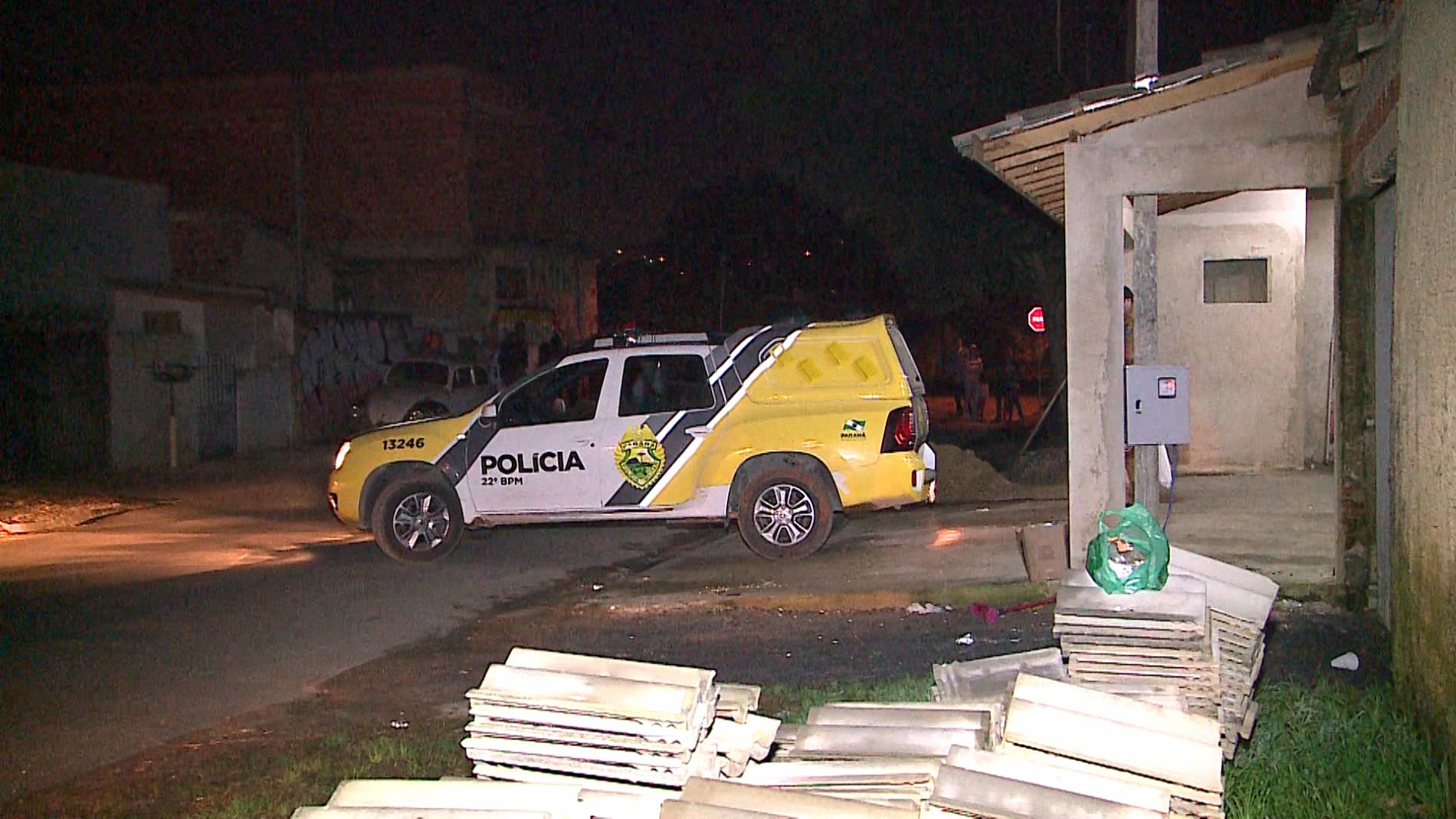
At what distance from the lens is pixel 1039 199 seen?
41.8 ft

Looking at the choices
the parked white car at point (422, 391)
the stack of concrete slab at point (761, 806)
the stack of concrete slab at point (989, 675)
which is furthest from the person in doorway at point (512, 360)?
the stack of concrete slab at point (761, 806)

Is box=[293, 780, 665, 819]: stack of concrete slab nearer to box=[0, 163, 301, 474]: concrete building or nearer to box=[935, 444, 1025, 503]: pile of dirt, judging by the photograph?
box=[935, 444, 1025, 503]: pile of dirt

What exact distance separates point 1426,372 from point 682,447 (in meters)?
7.23

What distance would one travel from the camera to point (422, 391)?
26.3m

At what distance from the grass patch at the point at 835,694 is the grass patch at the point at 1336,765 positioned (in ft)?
5.42

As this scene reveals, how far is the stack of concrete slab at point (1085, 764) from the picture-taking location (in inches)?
154

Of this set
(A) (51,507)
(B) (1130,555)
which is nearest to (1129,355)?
(B) (1130,555)

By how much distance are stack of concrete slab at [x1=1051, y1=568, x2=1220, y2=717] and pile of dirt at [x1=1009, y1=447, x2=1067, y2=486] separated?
1198 cm

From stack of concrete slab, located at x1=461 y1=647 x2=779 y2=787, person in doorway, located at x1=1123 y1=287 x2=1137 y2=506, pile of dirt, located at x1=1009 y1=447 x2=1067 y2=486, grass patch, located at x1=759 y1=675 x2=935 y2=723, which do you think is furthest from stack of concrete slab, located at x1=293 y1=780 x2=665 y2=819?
pile of dirt, located at x1=1009 y1=447 x2=1067 y2=486

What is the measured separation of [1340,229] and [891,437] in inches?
162

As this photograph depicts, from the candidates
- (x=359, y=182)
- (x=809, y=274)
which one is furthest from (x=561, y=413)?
(x=809, y=274)

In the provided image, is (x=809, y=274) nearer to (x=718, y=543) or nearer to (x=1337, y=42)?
(x=718, y=543)

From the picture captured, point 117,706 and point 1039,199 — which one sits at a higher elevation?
point 1039,199

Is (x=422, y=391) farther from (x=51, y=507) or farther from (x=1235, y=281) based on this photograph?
(x=1235, y=281)
